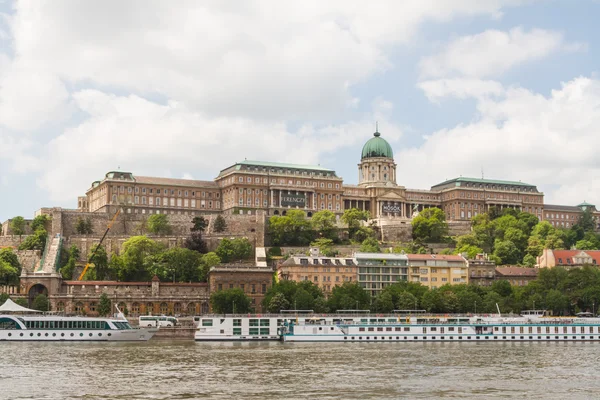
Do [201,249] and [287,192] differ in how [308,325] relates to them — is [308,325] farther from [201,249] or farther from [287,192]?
[287,192]

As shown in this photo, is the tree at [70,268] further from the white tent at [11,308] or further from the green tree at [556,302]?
the green tree at [556,302]

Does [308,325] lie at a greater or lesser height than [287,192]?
lesser

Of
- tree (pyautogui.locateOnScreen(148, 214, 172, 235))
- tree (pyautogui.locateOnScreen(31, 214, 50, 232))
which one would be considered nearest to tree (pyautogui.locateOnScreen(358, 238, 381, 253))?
tree (pyautogui.locateOnScreen(148, 214, 172, 235))

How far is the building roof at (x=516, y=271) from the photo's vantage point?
4505 inches

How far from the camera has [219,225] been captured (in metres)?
127

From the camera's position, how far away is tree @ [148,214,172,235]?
124250 mm

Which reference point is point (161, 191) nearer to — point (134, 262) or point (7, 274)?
point (134, 262)

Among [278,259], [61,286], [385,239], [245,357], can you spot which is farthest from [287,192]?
[245,357]

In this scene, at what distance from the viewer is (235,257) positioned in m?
115

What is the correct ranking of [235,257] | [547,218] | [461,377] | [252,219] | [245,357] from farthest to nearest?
[547,218], [252,219], [235,257], [245,357], [461,377]

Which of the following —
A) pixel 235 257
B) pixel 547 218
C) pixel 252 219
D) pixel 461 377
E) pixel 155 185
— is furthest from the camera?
pixel 547 218

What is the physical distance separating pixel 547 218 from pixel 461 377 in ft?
437

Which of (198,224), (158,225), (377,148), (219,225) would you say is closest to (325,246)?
(219,225)

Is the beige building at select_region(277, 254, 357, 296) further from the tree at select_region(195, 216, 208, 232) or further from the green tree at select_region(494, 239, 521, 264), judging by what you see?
the green tree at select_region(494, 239, 521, 264)
